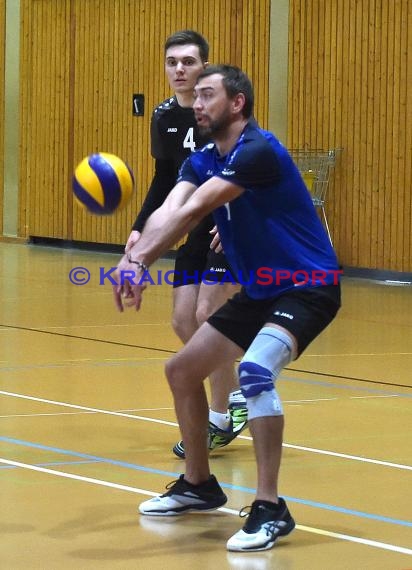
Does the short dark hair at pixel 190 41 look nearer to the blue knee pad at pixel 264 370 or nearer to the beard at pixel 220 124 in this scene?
the beard at pixel 220 124

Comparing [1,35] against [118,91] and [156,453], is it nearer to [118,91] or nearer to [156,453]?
[118,91]

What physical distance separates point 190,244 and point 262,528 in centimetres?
236

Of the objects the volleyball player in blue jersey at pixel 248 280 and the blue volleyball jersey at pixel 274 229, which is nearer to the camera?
the volleyball player in blue jersey at pixel 248 280

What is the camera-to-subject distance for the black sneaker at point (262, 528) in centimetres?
483

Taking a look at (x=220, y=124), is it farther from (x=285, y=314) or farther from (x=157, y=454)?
(x=157, y=454)

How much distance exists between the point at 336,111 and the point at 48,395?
Result: 9740 millimetres

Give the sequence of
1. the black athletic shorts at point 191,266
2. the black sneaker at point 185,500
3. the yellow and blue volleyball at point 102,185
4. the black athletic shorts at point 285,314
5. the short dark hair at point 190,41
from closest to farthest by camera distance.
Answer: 1. the black athletic shorts at point 285,314
2. the black sneaker at point 185,500
3. the yellow and blue volleyball at point 102,185
4. the short dark hair at point 190,41
5. the black athletic shorts at point 191,266

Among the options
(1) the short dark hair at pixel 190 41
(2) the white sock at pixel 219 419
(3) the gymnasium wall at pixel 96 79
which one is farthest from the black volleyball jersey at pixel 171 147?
(3) the gymnasium wall at pixel 96 79

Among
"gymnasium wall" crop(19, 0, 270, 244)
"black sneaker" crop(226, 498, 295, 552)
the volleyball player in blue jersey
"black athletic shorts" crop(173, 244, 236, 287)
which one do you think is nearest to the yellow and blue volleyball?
the volleyball player in blue jersey

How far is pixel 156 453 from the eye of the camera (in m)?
6.59

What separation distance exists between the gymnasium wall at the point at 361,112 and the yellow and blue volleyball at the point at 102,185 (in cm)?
1097

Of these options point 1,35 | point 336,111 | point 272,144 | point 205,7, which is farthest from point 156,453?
point 1,35

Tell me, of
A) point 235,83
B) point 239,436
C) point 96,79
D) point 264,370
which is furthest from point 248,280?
point 96,79

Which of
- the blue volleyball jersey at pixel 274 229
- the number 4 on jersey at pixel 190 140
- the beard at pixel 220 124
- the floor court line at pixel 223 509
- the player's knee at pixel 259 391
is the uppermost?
the beard at pixel 220 124
